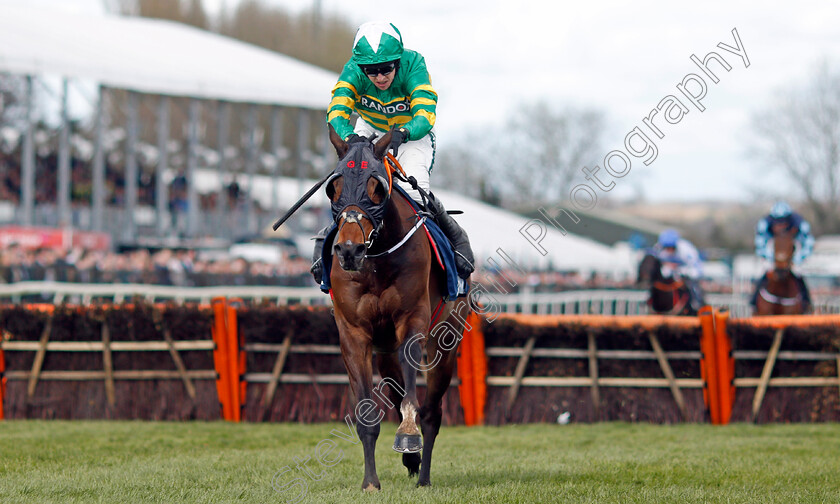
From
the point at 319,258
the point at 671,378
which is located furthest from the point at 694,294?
the point at 319,258

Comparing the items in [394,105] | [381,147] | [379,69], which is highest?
[379,69]

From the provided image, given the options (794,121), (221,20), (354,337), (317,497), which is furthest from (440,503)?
(221,20)

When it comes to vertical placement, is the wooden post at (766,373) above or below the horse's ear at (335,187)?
below

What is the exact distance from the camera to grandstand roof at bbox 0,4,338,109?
23422 mm

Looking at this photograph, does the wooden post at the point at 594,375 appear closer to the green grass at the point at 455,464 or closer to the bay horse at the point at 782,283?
the green grass at the point at 455,464

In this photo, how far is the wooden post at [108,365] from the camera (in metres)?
9.44

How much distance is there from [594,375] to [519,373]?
74 centimetres

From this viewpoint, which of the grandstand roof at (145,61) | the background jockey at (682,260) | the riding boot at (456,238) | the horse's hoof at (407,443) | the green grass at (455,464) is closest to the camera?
the horse's hoof at (407,443)

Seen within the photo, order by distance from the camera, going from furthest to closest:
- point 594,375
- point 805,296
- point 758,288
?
1. point 758,288
2. point 805,296
3. point 594,375

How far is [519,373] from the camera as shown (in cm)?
958

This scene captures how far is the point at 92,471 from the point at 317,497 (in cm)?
186

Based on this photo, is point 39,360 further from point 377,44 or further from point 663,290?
point 663,290

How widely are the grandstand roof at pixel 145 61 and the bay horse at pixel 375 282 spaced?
62.5 ft

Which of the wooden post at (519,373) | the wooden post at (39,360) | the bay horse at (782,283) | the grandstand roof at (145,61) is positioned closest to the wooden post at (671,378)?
the wooden post at (519,373)
